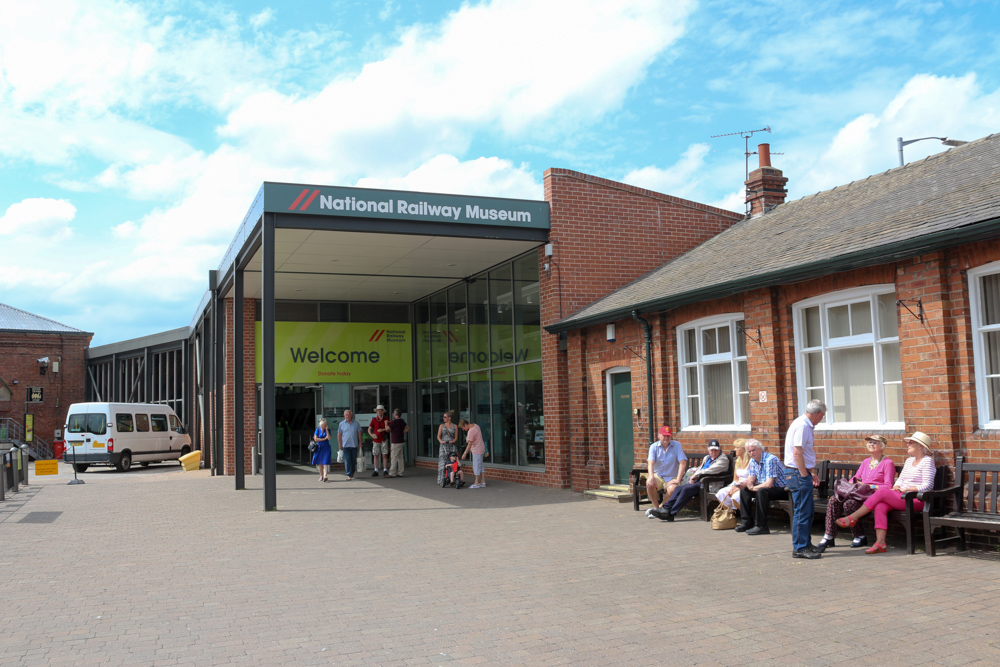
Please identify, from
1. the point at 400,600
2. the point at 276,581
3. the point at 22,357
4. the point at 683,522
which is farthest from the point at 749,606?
the point at 22,357

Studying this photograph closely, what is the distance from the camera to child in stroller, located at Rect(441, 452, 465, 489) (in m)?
16.2

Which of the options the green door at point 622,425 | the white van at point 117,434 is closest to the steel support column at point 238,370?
the green door at point 622,425

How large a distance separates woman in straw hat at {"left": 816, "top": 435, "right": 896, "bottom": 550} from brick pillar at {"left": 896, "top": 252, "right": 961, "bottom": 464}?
0.51 meters

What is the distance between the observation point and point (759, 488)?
948cm

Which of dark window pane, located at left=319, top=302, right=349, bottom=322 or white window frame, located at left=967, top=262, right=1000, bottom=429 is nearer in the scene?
white window frame, located at left=967, top=262, right=1000, bottom=429

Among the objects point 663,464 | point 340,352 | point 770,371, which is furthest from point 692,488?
point 340,352

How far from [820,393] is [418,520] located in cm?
545

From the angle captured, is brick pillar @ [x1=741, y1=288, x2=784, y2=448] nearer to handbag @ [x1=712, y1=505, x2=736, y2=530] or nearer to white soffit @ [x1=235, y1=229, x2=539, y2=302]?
handbag @ [x1=712, y1=505, x2=736, y2=530]

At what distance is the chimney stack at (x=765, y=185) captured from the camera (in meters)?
16.1

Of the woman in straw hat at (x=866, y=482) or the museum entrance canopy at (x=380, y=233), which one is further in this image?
the museum entrance canopy at (x=380, y=233)

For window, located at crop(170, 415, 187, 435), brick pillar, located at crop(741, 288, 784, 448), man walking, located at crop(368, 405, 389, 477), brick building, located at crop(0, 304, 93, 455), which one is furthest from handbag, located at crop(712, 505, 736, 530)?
brick building, located at crop(0, 304, 93, 455)

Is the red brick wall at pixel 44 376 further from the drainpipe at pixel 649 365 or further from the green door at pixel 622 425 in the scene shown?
the drainpipe at pixel 649 365

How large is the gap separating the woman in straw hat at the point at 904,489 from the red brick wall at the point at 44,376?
35594 millimetres

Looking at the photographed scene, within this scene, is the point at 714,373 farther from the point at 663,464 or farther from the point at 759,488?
the point at 759,488
